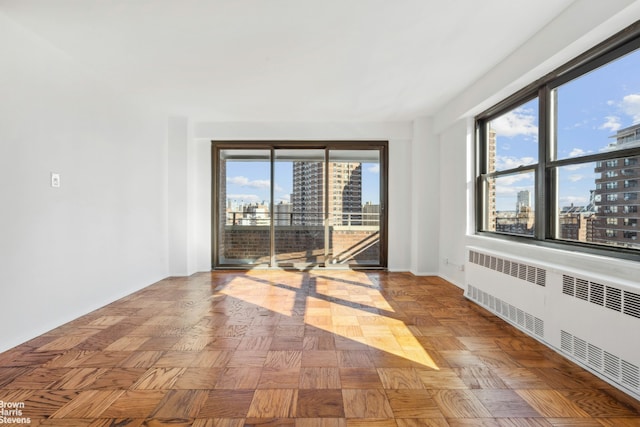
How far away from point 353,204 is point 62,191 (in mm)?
4240

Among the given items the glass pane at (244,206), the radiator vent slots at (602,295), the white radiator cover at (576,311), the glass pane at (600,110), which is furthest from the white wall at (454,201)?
the glass pane at (244,206)

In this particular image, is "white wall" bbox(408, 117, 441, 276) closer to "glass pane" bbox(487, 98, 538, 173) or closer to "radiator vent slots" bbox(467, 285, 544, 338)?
"glass pane" bbox(487, 98, 538, 173)

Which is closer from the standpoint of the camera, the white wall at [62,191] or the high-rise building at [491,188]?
the white wall at [62,191]

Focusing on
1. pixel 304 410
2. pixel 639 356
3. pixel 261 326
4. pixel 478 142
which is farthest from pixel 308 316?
pixel 478 142

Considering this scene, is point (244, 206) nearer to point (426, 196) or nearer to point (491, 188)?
point (426, 196)

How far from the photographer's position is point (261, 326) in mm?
2836

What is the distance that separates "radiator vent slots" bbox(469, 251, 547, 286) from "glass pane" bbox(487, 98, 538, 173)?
1.01m

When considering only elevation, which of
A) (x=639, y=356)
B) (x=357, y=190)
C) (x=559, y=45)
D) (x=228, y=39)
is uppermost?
(x=228, y=39)

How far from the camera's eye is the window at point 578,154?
2.11 metres

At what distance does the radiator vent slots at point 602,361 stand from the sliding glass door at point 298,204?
129 inches

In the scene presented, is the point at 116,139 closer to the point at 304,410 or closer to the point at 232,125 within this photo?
the point at 232,125

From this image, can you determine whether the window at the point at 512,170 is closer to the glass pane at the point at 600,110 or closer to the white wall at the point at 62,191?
the glass pane at the point at 600,110

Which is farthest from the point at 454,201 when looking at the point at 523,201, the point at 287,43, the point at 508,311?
the point at 287,43

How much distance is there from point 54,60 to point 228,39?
5.38 feet
